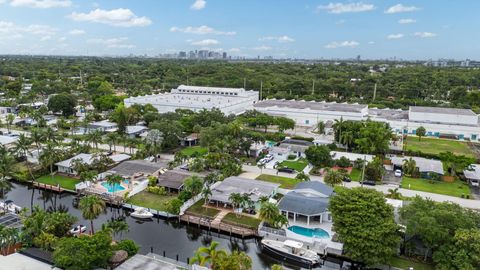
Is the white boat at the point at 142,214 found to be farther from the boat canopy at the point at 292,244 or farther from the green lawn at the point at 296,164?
the green lawn at the point at 296,164

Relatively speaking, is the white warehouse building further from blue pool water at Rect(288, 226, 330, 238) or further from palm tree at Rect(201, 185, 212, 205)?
blue pool water at Rect(288, 226, 330, 238)

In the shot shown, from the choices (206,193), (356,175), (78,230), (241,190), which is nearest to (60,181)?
(78,230)

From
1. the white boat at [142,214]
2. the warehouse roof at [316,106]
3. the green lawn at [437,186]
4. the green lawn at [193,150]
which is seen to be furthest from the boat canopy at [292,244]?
the warehouse roof at [316,106]

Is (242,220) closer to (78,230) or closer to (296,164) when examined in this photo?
(78,230)

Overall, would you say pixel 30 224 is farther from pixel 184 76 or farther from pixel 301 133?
pixel 184 76

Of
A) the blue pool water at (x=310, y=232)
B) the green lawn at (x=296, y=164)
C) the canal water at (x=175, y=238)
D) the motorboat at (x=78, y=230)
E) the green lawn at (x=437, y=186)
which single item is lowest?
the canal water at (x=175, y=238)

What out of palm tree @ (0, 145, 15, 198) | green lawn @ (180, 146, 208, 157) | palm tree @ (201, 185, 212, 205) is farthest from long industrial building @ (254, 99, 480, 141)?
palm tree @ (0, 145, 15, 198)

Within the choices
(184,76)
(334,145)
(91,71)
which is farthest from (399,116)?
(91,71)
